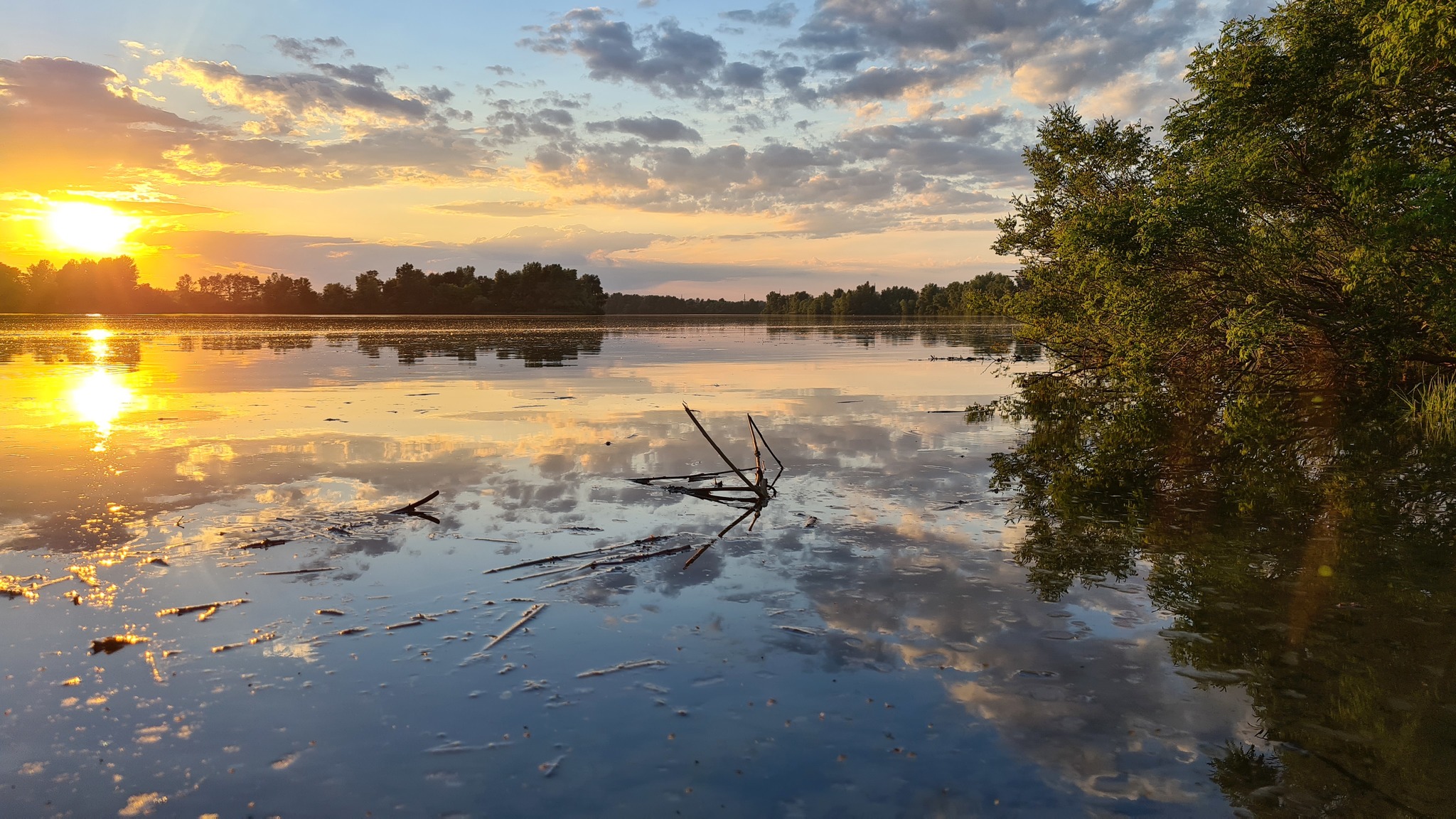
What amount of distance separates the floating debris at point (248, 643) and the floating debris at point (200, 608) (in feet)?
3.39

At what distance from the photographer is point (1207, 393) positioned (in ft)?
82.3

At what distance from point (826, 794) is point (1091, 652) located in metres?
3.45

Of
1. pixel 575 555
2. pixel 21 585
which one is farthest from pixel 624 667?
pixel 21 585

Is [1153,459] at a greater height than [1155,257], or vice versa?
[1155,257]

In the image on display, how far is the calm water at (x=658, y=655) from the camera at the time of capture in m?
5.39

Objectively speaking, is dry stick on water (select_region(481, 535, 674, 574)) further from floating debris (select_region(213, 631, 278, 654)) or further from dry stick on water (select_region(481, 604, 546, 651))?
floating debris (select_region(213, 631, 278, 654))

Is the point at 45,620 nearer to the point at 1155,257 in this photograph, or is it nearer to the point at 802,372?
the point at 1155,257

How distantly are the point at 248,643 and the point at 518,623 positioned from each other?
2403 mm

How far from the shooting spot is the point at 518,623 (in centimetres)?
803

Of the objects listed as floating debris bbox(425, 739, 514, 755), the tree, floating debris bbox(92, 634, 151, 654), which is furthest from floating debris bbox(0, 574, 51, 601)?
the tree

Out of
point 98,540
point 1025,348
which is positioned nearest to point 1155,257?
point 98,540

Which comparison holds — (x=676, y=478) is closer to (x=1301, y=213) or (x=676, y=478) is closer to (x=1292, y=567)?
(x=1292, y=567)

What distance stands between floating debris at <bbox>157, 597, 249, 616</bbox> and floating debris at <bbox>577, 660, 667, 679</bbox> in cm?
410

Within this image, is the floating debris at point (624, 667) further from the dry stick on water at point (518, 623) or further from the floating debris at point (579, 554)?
the floating debris at point (579, 554)
